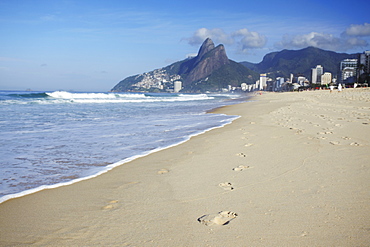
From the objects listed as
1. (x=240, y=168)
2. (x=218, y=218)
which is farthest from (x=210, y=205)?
(x=240, y=168)

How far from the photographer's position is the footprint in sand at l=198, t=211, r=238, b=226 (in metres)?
2.22

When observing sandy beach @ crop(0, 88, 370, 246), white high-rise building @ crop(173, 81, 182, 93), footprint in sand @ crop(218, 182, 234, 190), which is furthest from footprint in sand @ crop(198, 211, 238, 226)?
white high-rise building @ crop(173, 81, 182, 93)

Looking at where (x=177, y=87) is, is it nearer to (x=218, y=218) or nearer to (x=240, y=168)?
(x=240, y=168)

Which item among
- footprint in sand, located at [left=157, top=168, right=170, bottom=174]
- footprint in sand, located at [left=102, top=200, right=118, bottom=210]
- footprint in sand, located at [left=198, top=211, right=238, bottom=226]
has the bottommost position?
footprint in sand, located at [left=157, top=168, right=170, bottom=174]

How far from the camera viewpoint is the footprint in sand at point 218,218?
2.22 m

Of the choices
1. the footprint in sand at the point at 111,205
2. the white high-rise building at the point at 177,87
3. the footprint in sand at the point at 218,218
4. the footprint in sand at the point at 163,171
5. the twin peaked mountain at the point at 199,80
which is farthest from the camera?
the white high-rise building at the point at 177,87

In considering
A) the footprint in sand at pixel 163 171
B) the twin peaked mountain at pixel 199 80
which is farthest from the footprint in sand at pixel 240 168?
the twin peaked mountain at pixel 199 80

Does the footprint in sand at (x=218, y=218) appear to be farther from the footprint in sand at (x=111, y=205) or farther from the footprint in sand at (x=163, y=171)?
the footprint in sand at (x=163, y=171)

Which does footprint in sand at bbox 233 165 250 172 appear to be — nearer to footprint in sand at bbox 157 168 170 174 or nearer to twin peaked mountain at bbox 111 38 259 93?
footprint in sand at bbox 157 168 170 174

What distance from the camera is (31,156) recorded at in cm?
493

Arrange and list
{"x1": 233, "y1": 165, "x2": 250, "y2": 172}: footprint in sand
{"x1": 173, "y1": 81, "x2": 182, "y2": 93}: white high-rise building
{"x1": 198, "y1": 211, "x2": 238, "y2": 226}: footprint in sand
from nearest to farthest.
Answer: {"x1": 198, "y1": 211, "x2": 238, "y2": 226}: footprint in sand, {"x1": 233, "y1": 165, "x2": 250, "y2": 172}: footprint in sand, {"x1": 173, "y1": 81, "x2": 182, "y2": 93}: white high-rise building

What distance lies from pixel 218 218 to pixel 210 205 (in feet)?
0.93

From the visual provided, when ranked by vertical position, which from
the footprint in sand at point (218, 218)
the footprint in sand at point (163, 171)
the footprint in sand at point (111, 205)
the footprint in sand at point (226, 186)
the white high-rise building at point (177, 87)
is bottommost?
the footprint in sand at point (163, 171)

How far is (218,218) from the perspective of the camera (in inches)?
89.9
